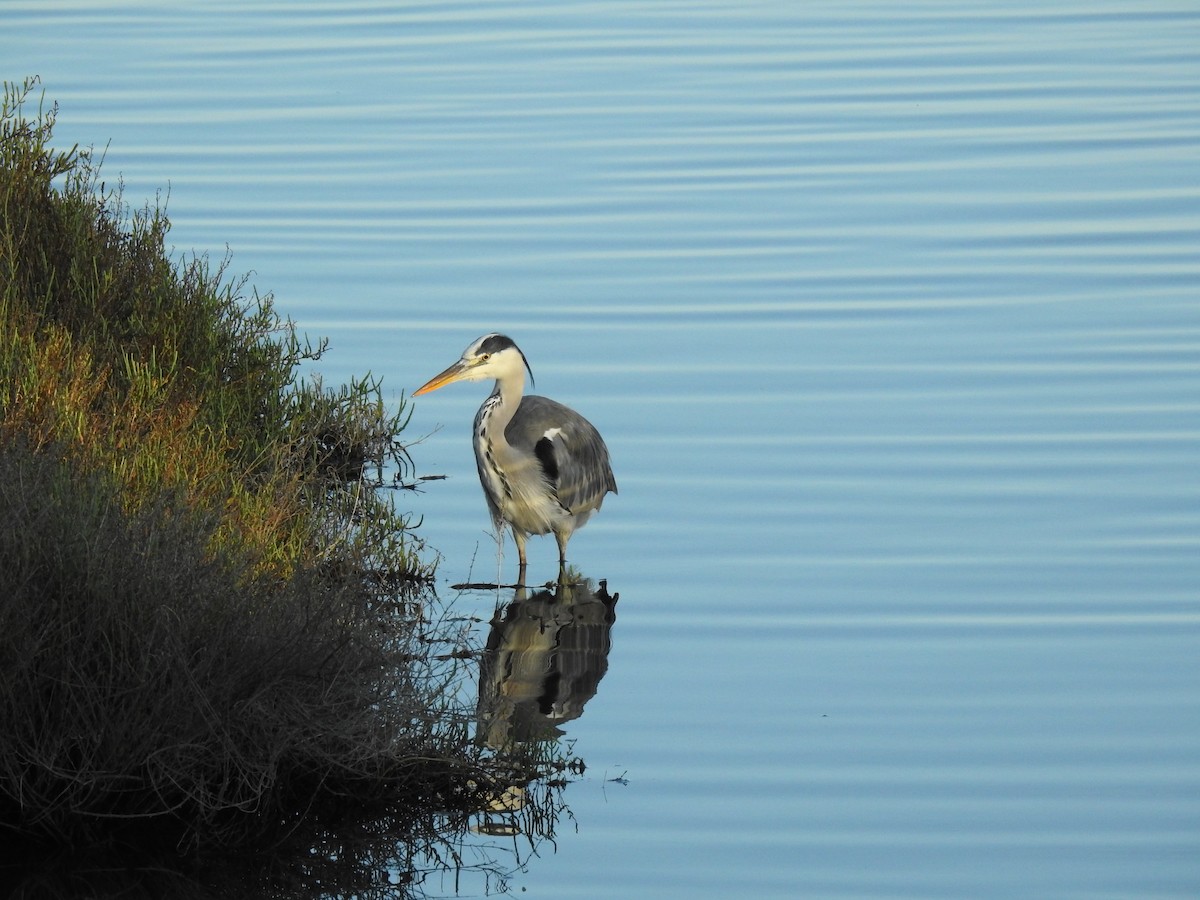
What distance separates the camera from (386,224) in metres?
16.7

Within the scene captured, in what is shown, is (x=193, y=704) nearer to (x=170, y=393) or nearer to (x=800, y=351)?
(x=170, y=393)

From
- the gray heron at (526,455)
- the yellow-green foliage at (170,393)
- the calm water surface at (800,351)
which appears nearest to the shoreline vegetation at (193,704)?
the yellow-green foliage at (170,393)

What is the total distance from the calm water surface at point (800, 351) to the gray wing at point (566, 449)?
247 mm

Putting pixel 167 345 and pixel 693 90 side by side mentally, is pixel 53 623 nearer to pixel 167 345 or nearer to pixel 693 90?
pixel 167 345

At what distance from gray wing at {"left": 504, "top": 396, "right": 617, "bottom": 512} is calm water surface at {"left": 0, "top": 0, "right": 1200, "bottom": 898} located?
25cm

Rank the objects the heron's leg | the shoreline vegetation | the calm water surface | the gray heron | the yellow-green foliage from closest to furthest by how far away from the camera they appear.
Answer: the shoreline vegetation → the calm water surface → the yellow-green foliage → the gray heron → the heron's leg

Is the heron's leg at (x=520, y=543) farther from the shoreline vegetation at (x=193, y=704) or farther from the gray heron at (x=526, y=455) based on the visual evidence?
the shoreline vegetation at (x=193, y=704)

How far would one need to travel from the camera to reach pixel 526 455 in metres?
11.1

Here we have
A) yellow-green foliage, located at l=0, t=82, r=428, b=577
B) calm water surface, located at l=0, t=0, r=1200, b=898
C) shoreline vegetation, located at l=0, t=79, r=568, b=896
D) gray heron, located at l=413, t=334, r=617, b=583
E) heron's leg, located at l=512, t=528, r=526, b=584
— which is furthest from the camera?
heron's leg, located at l=512, t=528, r=526, b=584

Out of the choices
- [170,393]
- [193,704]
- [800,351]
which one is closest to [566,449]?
[170,393]

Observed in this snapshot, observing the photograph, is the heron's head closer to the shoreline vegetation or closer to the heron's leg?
the heron's leg

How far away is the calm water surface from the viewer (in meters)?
7.97

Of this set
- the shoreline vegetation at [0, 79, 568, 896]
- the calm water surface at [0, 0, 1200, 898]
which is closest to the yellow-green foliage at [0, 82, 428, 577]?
the shoreline vegetation at [0, 79, 568, 896]

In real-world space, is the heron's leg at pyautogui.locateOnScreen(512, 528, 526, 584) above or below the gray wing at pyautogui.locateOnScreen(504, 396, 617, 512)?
below
